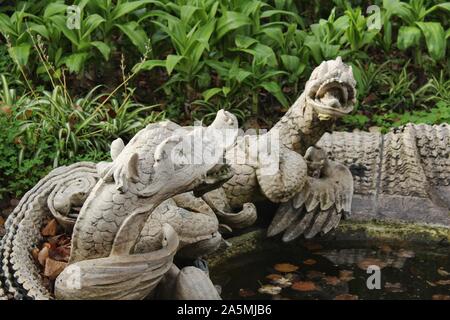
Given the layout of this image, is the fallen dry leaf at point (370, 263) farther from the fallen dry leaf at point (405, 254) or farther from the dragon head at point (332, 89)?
the dragon head at point (332, 89)

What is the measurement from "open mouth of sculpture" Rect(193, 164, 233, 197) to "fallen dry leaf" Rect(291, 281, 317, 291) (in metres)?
0.98

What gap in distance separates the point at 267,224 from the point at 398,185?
0.95 metres

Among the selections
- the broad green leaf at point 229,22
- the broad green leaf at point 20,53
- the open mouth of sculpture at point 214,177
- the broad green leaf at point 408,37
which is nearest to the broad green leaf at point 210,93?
the broad green leaf at point 229,22

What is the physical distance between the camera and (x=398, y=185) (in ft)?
18.2

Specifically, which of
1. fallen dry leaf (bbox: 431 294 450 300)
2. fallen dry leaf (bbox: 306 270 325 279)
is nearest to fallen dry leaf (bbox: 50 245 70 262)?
fallen dry leaf (bbox: 306 270 325 279)

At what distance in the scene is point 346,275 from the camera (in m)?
4.74

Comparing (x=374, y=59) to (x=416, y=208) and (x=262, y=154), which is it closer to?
(x=416, y=208)

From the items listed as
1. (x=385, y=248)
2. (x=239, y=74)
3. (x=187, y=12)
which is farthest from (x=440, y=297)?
(x=187, y=12)

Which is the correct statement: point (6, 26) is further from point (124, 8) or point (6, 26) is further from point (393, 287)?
point (393, 287)

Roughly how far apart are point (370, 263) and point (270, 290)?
2.36ft

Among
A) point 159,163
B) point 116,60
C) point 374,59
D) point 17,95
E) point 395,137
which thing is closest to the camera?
point 159,163

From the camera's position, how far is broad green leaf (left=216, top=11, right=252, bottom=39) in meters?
6.67

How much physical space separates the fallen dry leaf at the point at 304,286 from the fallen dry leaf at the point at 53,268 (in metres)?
1.32
